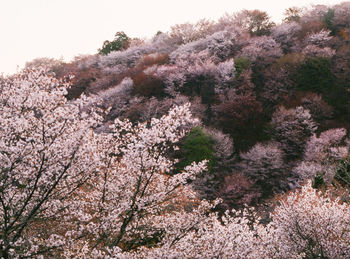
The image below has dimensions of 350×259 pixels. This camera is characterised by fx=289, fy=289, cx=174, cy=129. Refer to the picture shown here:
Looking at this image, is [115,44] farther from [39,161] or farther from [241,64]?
[39,161]

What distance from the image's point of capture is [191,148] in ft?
98.8

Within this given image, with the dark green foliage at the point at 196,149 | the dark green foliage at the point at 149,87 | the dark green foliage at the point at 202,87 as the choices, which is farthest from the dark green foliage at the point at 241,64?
the dark green foliage at the point at 196,149

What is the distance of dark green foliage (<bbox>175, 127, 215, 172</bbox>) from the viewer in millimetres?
29609

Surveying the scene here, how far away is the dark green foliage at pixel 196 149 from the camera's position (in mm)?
29609

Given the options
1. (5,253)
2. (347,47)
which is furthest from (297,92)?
(5,253)

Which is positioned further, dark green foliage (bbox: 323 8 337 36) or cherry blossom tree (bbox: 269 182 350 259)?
dark green foliage (bbox: 323 8 337 36)

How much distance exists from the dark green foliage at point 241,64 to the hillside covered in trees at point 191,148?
20cm

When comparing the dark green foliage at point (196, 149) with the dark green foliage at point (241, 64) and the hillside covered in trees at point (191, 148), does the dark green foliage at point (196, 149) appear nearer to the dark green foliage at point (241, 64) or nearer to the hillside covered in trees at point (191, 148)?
the hillside covered in trees at point (191, 148)

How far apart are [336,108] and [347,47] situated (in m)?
10.7

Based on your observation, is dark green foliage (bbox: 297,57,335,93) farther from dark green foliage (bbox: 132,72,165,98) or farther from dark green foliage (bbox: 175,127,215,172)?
dark green foliage (bbox: 132,72,165,98)

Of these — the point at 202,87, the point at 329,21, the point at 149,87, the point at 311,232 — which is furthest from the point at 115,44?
the point at 311,232

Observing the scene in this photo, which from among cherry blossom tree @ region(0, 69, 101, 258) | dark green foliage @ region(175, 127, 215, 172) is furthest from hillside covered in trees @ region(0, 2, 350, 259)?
dark green foliage @ region(175, 127, 215, 172)

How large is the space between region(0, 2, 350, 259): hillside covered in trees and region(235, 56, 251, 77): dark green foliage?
0.64 ft

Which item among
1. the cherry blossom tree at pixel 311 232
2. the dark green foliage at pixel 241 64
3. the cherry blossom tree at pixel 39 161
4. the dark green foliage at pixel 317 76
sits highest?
the cherry blossom tree at pixel 39 161
